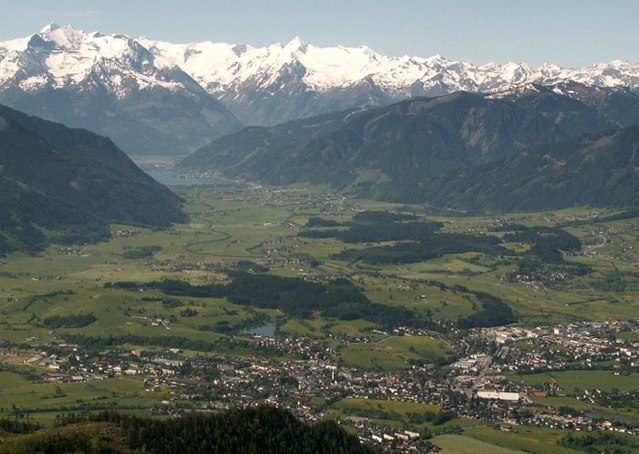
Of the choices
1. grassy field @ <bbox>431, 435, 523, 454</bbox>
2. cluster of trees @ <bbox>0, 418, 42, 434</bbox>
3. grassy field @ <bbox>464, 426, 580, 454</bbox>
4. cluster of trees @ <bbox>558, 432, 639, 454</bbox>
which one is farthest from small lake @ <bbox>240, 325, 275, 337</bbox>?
cluster of trees @ <bbox>0, 418, 42, 434</bbox>

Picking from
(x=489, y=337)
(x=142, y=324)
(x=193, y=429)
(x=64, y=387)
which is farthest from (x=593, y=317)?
(x=193, y=429)

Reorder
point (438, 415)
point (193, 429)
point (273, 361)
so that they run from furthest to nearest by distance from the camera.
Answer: point (273, 361), point (438, 415), point (193, 429)

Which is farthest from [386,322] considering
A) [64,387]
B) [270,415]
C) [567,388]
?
[270,415]

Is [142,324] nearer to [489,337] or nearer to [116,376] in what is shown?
[116,376]

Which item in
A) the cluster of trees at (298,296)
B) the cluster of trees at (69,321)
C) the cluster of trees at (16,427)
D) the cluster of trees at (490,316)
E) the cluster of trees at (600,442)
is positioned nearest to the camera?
the cluster of trees at (16,427)

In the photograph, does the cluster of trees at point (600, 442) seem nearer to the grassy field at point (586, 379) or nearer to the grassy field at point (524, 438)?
the grassy field at point (524, 438)

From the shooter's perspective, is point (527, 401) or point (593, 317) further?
point (593, 317)

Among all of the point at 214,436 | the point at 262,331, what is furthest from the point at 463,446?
the point at 262,331

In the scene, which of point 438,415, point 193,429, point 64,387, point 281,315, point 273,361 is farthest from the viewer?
point 281,315

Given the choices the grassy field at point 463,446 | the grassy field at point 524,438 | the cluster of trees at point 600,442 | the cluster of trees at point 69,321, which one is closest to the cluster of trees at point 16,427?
the grassy field at point 463,446
